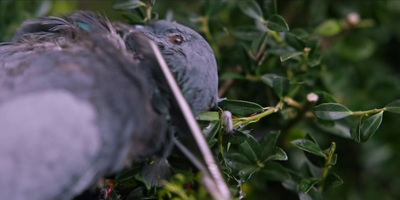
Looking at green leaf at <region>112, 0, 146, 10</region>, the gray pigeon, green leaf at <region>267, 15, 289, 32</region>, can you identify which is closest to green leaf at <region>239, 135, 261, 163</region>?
the gray pigeon

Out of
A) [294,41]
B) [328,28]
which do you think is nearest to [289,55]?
[294,41]

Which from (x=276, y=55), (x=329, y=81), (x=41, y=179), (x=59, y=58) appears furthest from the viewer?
(x=329, y=81)

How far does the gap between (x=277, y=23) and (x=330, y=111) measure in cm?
20

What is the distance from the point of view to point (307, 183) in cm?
87

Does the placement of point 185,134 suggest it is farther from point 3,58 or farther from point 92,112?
point 3,58

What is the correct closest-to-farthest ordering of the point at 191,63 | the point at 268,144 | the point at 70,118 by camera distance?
the point at 70,118 < the point at 191,63 < the point at 268,144

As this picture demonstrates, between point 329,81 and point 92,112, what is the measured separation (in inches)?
27.6

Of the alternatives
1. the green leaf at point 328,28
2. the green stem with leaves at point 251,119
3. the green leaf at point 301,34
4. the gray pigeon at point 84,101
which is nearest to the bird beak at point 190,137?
the gray pigeon at point 84,101

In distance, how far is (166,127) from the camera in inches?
28.1

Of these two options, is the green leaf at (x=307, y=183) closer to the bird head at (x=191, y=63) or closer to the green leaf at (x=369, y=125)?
the green leaf at (x=369, y=125)

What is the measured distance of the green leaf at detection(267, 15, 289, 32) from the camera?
922mm

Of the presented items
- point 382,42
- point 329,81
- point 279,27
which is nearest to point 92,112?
point 279,27

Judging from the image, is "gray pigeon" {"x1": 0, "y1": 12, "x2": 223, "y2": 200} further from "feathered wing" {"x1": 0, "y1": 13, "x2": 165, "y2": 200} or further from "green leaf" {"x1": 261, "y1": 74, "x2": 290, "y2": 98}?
"green leaf" {"x1": 261, "y1": 74, "x2": 290, "y2": 98}

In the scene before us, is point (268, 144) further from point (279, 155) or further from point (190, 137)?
point (190, 137)
